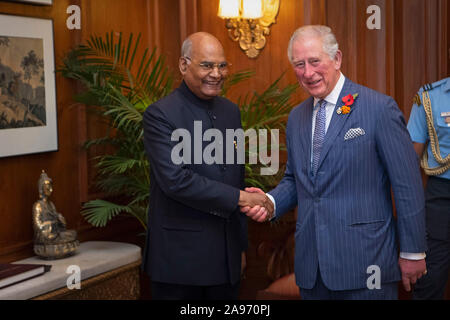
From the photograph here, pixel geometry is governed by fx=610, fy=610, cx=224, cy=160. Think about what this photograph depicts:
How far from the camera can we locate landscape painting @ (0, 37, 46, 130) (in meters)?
3.36

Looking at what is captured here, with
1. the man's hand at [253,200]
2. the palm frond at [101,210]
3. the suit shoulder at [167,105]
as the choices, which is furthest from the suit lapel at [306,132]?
the palm frond at [101,210]

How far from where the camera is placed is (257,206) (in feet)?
8.86

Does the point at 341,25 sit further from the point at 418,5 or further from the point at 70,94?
the point at 70,94

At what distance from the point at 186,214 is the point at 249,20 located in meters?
2.11

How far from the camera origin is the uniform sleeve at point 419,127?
3418 mm

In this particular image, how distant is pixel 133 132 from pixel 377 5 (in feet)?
5.78

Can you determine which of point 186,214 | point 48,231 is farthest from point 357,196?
point 48,231

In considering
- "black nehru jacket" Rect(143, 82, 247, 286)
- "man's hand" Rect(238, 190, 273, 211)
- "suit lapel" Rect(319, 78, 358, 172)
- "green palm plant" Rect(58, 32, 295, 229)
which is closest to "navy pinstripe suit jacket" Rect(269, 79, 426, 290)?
"suit lapel" Rect(319, 78, 358, 172)

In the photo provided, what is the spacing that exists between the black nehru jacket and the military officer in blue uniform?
1205 mm

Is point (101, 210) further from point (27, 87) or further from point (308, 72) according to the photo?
point (308, 72)

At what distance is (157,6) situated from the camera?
446cm

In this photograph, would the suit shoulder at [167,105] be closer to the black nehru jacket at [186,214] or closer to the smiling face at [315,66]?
the black nehru jacket at [186,214]

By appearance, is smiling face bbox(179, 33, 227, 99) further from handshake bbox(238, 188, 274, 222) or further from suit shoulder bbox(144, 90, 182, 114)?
handshake bbox(238, 188, 274, 222)

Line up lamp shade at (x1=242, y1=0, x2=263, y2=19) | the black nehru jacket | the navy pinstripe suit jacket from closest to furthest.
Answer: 1. the navy pinstripe suit jacket
2. the black nehru jacket
3. lamp shade at (x1=242, y1=0, x2=263, y2=19)
